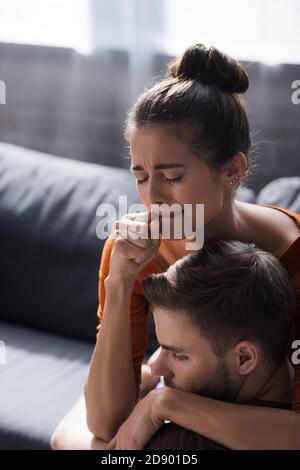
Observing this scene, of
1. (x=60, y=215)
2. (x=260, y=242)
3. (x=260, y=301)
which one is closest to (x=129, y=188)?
(x=60, y=215)

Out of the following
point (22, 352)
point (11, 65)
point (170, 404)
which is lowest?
point (22, 352)

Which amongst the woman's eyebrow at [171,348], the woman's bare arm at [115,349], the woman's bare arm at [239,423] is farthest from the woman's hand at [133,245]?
the woman's bare arm at [239,423]

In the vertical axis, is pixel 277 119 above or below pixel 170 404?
above

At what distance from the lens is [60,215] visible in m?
2.01

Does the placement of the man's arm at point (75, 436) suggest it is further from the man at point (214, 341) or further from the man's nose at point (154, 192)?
the man's nose at point (154, 192)

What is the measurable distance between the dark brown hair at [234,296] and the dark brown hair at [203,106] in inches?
7.0

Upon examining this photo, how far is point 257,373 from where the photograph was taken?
1.18m

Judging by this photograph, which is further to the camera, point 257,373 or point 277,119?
point 277,119

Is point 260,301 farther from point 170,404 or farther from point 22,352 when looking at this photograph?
point 22,352

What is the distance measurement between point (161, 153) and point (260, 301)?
0.97ft

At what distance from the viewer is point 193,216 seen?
4.15 feet

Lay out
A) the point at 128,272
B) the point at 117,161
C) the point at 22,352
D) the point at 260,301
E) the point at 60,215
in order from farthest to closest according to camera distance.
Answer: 1. the point at 117,161
2. the point at 60,215
3. the point at 22,352
4. the point at 128,272
5. the point at 260,301

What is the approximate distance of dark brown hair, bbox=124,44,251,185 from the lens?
1.23 meters

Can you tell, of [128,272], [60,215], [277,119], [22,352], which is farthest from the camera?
[277,119]
